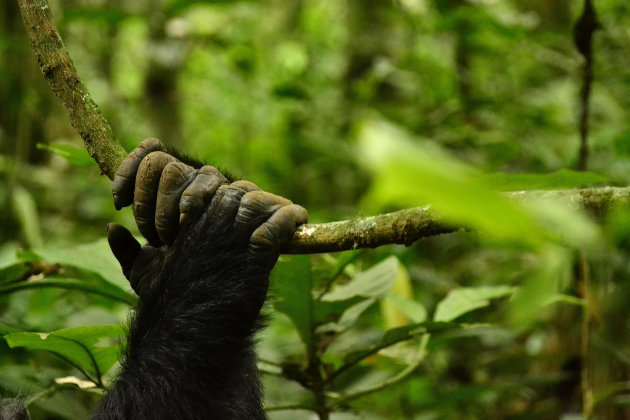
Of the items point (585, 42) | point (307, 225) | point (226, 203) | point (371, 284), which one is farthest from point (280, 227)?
point (585, 42)

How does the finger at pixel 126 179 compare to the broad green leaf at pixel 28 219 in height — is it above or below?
above

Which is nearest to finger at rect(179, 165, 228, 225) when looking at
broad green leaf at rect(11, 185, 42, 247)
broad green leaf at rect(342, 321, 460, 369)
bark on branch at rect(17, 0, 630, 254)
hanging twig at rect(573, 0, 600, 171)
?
bark on branch at rect(17, 0, 630, 254)

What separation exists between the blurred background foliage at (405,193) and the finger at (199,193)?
235mm

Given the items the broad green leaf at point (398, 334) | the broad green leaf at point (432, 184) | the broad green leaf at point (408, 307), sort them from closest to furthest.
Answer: the broad green leaf at point (432, 184) < the broad green leaf at point (398, 334) < the broad green leaf at point (408, 307)

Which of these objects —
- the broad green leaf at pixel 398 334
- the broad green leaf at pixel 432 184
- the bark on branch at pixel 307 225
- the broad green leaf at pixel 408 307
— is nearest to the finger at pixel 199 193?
the bark on branch at pixel 307 225

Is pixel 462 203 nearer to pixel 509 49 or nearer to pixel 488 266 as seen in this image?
pixel 488 266

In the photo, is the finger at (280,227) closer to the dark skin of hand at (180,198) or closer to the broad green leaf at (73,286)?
the dark skin of hand at (180,198)

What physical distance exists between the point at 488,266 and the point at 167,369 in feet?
8.49

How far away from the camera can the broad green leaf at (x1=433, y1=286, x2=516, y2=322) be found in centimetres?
155

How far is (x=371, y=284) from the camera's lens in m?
1.44

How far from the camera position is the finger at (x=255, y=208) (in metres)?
1.17

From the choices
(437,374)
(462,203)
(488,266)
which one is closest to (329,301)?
(462,203)

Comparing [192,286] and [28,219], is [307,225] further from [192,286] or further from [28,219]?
[28,219]

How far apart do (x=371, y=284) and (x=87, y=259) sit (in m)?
0.65
